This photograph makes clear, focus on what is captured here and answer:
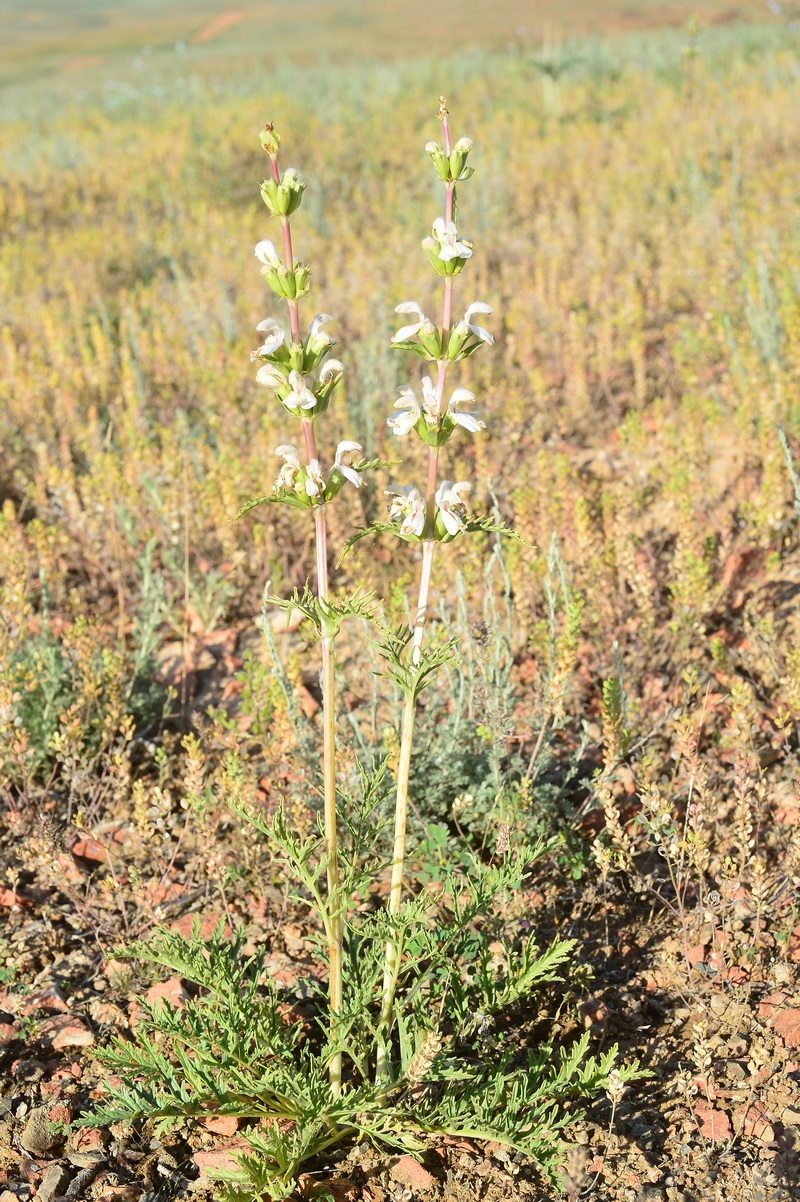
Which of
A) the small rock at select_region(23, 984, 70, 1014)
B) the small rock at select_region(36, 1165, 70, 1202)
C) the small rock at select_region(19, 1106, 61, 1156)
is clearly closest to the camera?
the small rock at select_region(36, 1165, 70, 1202)

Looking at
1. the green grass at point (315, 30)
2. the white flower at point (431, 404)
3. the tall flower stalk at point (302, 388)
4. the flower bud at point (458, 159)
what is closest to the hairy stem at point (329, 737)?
the tall flower stalk at point (302, 388)

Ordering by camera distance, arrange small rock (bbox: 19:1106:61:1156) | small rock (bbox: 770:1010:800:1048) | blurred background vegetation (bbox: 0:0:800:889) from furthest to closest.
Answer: blurred background vegetation (bbox: 0:0:800:889)
small rock (bbox: 770:1010:800:1048)
small rock (bbox: 19:1106:61:1156)

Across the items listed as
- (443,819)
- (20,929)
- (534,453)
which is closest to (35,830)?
(20,929)

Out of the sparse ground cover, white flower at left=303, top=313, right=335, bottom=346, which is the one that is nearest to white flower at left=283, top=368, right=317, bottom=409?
white flower at left=303, top=313, right=335, bottom=346

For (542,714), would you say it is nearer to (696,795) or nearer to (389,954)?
(696,795)

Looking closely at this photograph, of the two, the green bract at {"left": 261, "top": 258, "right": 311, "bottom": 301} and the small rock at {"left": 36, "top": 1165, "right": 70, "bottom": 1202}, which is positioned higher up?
the green bract at {"left": 261, "top": 258, "right": 311, "bottom": 301}

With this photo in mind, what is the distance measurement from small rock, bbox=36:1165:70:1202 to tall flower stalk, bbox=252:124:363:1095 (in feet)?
3.59

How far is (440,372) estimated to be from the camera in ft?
6.63

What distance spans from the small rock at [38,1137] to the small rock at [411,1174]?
95 cm

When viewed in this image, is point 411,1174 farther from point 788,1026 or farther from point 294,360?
point 294,360

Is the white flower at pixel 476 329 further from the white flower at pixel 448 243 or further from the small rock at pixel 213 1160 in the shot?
the small rock at pixel 213 1160

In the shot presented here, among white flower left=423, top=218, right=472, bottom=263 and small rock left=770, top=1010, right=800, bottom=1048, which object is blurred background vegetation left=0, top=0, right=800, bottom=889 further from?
white flower left=423, top=218, right=472, bottom=263

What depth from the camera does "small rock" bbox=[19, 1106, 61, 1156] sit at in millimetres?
2520

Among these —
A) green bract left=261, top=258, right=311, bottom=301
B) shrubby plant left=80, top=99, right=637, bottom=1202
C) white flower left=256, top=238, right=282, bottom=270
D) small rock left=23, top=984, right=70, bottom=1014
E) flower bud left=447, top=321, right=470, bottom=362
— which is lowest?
small rock left=23, top=984, right=70, bottom=1014
